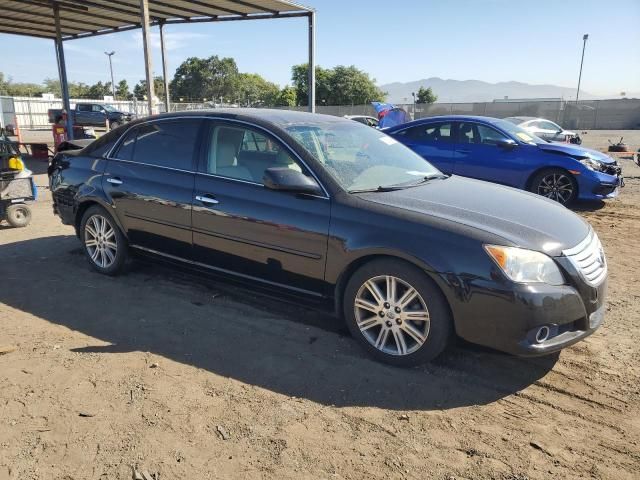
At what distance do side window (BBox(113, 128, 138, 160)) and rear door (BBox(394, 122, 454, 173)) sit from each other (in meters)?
5.42

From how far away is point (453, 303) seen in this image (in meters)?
3.02

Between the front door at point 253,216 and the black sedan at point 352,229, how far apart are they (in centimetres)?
1

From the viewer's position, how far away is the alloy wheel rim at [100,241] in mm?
4941

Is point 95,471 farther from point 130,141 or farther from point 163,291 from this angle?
point 130,141

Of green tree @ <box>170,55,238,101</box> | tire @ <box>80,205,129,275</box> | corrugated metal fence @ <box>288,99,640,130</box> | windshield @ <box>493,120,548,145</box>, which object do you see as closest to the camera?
tire @ <box>80,205,129,275</box>

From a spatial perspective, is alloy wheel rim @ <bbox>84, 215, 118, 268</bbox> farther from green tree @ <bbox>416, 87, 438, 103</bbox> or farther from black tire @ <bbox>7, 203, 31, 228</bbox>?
green tree @ <bbox>416, 87, 438, 103</bbox>

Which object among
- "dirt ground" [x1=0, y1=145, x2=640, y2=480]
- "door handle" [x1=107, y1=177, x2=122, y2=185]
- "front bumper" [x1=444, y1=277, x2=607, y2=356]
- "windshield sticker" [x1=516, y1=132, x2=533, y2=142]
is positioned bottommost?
"dirt ground" [x1=0, y1=145, x2=640, y2=480]

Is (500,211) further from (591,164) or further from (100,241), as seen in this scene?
(591,164)

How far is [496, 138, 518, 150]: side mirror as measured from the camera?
8305 mm

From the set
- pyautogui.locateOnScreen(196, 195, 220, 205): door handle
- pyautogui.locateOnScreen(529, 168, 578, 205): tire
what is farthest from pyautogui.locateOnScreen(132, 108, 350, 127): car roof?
pyautogui.locateOnScreen(529, 168, 578, 205): tire

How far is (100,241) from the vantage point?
503 centimetres

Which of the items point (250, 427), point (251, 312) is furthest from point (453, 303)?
point (251, 312)

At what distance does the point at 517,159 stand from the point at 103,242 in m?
6.52

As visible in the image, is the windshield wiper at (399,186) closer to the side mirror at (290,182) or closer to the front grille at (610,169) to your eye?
the side mirror at (290,182)
